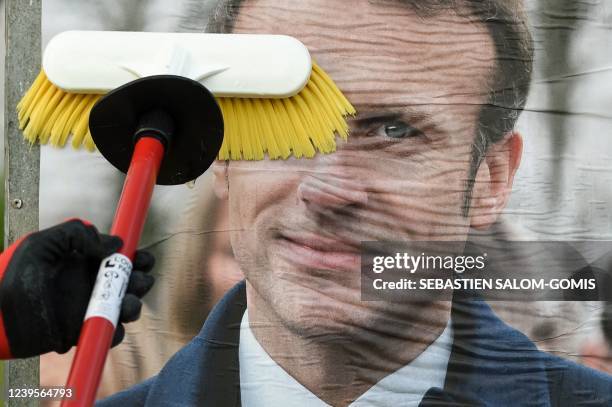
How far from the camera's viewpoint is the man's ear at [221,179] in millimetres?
1526

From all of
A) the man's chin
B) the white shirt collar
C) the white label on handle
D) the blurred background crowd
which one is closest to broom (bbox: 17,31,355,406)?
the white label on handle

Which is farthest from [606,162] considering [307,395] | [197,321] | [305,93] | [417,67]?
[197,321]

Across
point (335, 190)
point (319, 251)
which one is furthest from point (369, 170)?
point (319, 251)

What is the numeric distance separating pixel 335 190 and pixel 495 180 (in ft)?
1.01

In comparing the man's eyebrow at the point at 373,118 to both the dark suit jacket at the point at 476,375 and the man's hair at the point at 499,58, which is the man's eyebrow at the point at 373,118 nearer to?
the man's hair at the point at 499,58

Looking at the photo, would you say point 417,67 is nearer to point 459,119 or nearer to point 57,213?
point 459,119

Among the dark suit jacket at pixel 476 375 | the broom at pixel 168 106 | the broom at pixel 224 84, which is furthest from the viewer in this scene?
the dark suit jacket at pixel 476 375

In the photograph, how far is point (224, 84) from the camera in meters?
1.29

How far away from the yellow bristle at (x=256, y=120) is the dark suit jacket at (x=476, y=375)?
0.29 m

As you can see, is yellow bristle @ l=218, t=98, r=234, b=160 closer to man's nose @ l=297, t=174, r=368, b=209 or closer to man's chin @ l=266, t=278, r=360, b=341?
man's nose @ l=297, t=174, r=368, b=209

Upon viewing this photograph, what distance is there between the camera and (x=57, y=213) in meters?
1.54

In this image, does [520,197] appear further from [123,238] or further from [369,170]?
[123,238]

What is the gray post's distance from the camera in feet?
5.10

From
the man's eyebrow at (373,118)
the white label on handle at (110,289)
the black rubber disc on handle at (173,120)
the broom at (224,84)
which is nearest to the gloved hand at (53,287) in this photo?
the white label on handle at (110,289)
